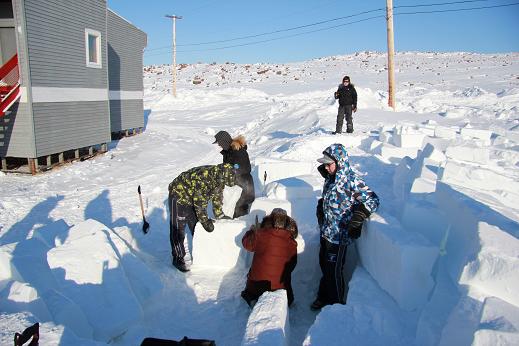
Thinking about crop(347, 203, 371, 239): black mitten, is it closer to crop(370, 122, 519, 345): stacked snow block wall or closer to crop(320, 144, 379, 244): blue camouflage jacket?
crop(320, 144, 379, 244): blue camouflage jacket

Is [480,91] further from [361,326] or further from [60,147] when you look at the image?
[361,326]

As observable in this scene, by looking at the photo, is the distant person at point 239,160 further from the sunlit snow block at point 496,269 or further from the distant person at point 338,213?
the sunlit snow block at point 496,269

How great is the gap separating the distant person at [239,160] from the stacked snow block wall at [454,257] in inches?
81.8

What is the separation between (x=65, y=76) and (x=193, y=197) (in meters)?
7.87

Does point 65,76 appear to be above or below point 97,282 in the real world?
above

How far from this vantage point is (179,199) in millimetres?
4805

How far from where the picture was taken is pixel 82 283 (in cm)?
384

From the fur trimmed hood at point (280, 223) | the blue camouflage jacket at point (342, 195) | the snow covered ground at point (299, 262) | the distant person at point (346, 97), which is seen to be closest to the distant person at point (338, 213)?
the blue camouflage jacket at point (342, 195)

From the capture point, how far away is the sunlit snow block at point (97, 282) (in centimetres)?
362

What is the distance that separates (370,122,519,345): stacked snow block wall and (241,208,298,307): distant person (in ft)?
2.56

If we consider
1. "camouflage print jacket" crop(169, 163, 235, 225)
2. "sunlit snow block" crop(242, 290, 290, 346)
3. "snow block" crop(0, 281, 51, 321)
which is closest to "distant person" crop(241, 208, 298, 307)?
"sunlit snow block" crop(242, 290, 290, 346)

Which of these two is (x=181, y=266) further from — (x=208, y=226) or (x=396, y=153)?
(x=396, y=153)

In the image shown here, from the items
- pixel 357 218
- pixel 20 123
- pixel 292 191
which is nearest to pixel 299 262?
pixel 292 191

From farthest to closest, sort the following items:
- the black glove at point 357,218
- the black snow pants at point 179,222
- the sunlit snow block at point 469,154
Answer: the sunlit snow block at point 469,154 < the black snow pants at point 179,222 < the black glove at point 357,218
